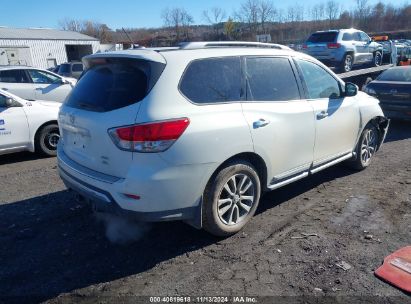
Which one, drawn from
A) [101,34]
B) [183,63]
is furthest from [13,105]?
[101,34]

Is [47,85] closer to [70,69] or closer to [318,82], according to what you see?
[318,82]

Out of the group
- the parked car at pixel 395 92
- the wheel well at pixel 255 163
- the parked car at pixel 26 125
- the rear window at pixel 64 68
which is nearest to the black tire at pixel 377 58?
the parked car at pixel 395 92

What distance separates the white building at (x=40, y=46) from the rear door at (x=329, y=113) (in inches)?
1571

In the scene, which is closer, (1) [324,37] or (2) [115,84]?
(2) [115,84]

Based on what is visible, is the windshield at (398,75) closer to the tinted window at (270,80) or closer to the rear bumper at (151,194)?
the tinted window at (270,80)

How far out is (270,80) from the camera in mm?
3898

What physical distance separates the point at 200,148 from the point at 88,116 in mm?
1055

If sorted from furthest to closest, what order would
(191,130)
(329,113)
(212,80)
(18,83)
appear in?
1. (18,83)
2. (329,113)
3. (212,80)
4. (191,130)

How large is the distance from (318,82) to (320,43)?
420 inches

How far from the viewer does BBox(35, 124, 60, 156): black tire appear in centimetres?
678

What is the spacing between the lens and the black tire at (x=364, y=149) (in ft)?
17.5

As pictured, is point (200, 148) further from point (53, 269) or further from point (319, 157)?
point (319, 157)

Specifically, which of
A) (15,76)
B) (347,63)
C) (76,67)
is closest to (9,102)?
(15,76)

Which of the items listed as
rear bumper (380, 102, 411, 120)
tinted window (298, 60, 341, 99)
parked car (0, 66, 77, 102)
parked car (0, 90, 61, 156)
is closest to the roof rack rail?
tinted window (298, 60, 341, 99)
